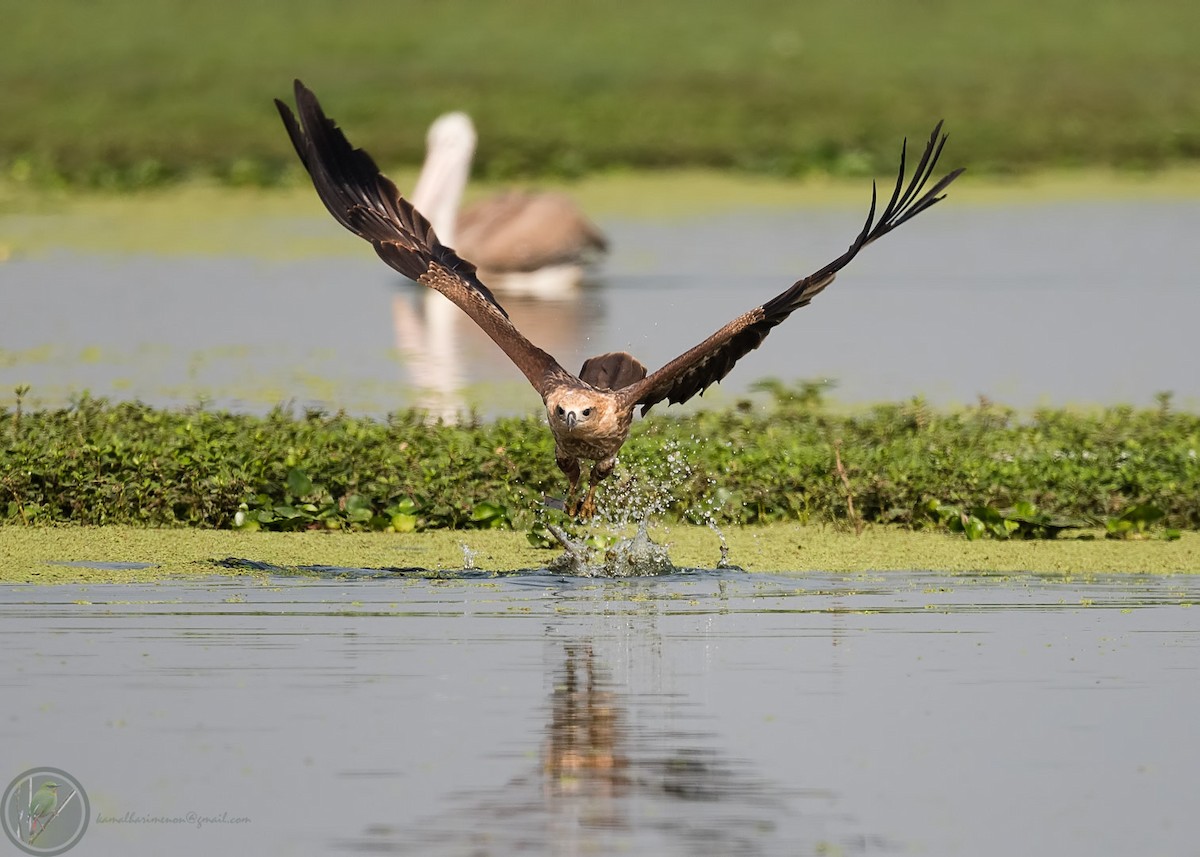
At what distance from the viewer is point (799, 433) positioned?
1142cm

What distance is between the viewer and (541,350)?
32.4 feet

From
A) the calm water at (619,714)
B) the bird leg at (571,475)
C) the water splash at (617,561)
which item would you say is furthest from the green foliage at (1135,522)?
the bird leg at (571,475)

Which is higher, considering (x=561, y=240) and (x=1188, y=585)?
(x=561, y=240)

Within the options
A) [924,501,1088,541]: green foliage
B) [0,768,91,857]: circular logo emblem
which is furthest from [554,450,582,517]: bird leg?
[0,768,91,857]: circular logo emblem

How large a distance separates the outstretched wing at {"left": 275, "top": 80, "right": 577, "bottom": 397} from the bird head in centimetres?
24

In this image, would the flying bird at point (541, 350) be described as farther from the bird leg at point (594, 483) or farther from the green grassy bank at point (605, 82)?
the green grassy bank at point (605, 82)

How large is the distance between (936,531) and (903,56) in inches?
1098

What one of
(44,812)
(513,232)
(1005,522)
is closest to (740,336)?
(1005,522)

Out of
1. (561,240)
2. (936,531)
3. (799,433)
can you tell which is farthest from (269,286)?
(936,531)

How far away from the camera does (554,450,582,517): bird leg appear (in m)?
9.70

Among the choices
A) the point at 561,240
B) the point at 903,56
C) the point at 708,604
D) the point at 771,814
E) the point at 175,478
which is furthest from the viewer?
the point at 903,56

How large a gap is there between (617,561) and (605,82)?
85.5ft

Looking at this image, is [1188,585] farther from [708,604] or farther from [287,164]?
[287,164]

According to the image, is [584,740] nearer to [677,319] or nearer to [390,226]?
[390,226]
